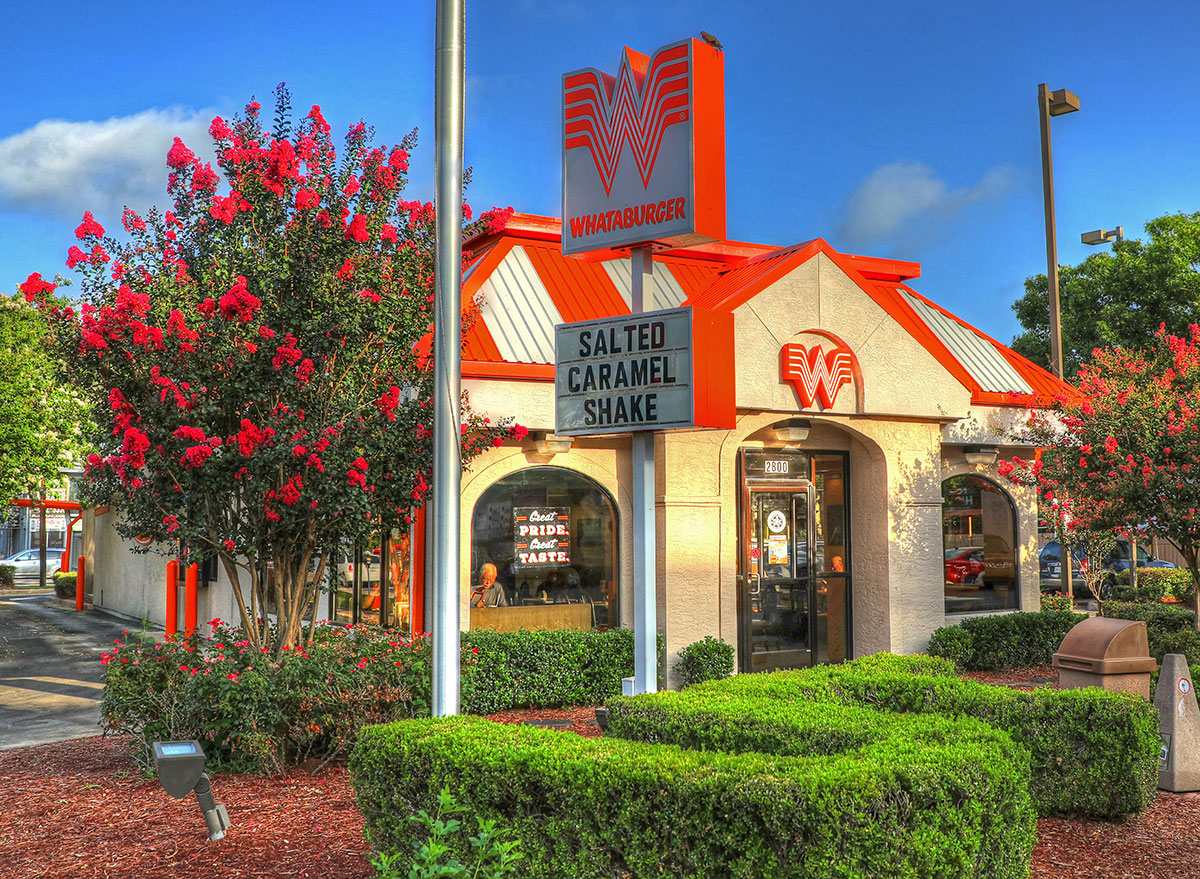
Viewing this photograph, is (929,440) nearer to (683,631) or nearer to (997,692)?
(683,631)

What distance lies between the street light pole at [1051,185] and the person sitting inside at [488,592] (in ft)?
42.0

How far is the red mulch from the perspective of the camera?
19.0ft

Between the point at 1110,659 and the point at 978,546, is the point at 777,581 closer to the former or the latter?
the point at 978,546

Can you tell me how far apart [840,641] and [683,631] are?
9.19 feet

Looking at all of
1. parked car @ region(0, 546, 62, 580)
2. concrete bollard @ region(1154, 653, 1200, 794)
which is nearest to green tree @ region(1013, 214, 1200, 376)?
concrete bollard @ region(1154, 653, 1200, 794)

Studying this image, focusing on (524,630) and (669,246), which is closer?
(669,246)

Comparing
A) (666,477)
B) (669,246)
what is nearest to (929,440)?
(666,477)

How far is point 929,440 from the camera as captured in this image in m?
13.3

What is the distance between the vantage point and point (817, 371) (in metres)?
11.9

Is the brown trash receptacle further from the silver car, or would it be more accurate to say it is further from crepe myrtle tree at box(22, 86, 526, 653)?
the silver car

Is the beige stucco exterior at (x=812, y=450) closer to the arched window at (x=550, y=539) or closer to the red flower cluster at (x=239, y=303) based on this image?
the arched window at (x=550, y=539)

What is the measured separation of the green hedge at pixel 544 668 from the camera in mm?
10430

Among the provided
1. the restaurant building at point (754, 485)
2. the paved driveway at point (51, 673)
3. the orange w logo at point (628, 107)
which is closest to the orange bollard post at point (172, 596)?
the paved driveway at point (51, 673)

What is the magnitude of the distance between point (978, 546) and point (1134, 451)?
3.31 meters
